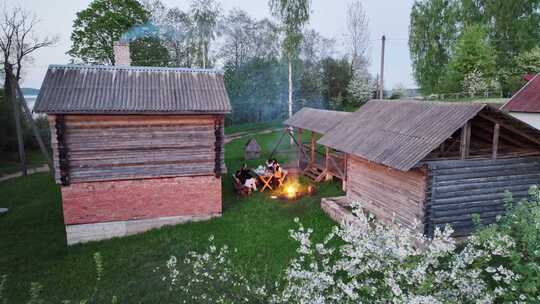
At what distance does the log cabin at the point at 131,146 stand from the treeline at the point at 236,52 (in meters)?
14.2

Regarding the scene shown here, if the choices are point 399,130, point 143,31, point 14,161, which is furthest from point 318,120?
point 14,161

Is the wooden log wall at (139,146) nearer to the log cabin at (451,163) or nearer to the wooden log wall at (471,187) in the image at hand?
the log cabin at (451,163)

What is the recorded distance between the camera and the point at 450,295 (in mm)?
4062

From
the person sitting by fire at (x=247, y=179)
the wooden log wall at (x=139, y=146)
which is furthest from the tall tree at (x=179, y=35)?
the wooden log wall at (x=139, y=146)

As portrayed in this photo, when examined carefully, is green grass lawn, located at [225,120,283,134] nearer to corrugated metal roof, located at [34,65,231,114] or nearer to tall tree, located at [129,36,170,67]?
tall tree, located at [129,36,170,67]

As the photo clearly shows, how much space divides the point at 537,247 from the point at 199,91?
396 inches

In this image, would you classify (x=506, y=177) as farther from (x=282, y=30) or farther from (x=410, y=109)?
(x=282, y=30)

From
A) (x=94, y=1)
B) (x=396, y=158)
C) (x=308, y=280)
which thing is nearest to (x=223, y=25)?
(x=94, y=1)

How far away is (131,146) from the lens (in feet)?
36.3

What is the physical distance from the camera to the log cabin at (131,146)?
10.6 metres

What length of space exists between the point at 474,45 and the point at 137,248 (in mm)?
31169

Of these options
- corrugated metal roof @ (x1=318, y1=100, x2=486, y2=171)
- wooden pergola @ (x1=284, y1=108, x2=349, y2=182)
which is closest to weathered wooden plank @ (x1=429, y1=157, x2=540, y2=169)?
corrugated metal roof @ (x1=318, y1=100, x2=486, y2=171)

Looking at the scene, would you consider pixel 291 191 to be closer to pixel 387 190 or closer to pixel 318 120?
pixel 318 120

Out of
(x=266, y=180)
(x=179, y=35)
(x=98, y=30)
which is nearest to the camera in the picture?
(x=266, y=180)
